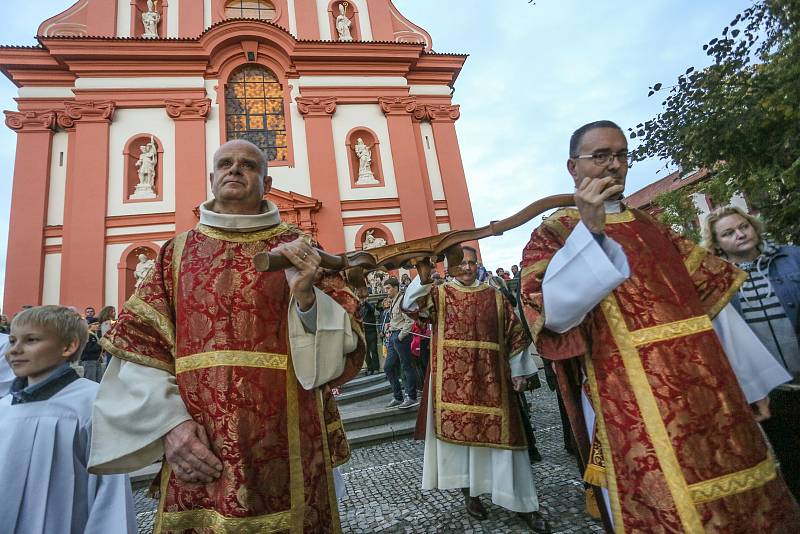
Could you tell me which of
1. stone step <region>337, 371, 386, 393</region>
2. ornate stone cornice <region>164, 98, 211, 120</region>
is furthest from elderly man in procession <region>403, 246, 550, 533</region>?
ornate stone cornice <region>164, 98, 211, 120</region>

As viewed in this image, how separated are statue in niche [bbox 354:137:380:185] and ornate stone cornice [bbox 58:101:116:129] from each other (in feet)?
23.6

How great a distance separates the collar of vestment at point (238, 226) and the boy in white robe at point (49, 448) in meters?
0.99

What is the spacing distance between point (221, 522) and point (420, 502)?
7.66ft

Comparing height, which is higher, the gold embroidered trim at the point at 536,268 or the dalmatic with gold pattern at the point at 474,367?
the gold embroidered trim at the point at 536,268

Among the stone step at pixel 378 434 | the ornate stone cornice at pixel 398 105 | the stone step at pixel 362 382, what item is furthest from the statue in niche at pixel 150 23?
the stone step at pixel 378 434

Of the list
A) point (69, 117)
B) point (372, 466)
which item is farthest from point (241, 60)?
point (372, 466)

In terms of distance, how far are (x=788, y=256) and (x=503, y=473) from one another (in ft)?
7.85

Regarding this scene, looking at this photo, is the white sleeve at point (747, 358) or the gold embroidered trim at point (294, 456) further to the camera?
the white sleeve at point (747, 358)

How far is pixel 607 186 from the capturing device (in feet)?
4.76

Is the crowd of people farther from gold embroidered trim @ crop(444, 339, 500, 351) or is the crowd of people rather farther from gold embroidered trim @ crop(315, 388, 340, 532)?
gold embroidered trim @ crop(444, 339, 500, 351)

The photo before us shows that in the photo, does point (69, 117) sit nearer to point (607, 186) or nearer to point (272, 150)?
point (272, 150)

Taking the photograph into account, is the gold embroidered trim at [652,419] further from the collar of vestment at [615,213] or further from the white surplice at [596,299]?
the collar of vestment at [615,213]

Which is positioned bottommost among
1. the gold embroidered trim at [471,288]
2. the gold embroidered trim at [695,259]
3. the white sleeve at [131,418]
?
the white sleeve at [131,418]

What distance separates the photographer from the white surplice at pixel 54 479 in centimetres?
184
